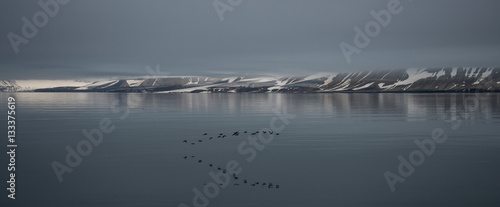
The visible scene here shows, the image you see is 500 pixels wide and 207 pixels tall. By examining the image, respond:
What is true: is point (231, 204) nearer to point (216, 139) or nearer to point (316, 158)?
point (316, 158)

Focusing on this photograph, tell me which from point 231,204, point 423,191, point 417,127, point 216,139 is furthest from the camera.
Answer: point 417,127

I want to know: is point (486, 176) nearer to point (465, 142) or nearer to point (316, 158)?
point (316, 158)

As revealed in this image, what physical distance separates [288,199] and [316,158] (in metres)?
6.85

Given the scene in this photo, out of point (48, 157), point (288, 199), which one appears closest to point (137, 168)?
point (48, 157)

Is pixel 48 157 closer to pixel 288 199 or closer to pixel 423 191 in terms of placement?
pixel 288 199

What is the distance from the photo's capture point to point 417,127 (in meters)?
34.0

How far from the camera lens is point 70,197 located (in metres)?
14.4

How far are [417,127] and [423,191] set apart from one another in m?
20.5

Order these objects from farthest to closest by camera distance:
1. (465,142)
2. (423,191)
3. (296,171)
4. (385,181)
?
1. (465,142)
2. (296,171)
3. (385,181)
4. (423,191)

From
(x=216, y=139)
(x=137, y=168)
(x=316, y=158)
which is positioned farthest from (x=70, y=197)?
(x=216, y=139)

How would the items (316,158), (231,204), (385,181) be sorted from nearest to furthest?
(231,204), (385,181), (316,158)

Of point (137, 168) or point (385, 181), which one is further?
point (137, 168)

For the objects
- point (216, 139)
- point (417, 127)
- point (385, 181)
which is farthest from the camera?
point (417, 127)

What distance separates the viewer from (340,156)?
21.1 meters
